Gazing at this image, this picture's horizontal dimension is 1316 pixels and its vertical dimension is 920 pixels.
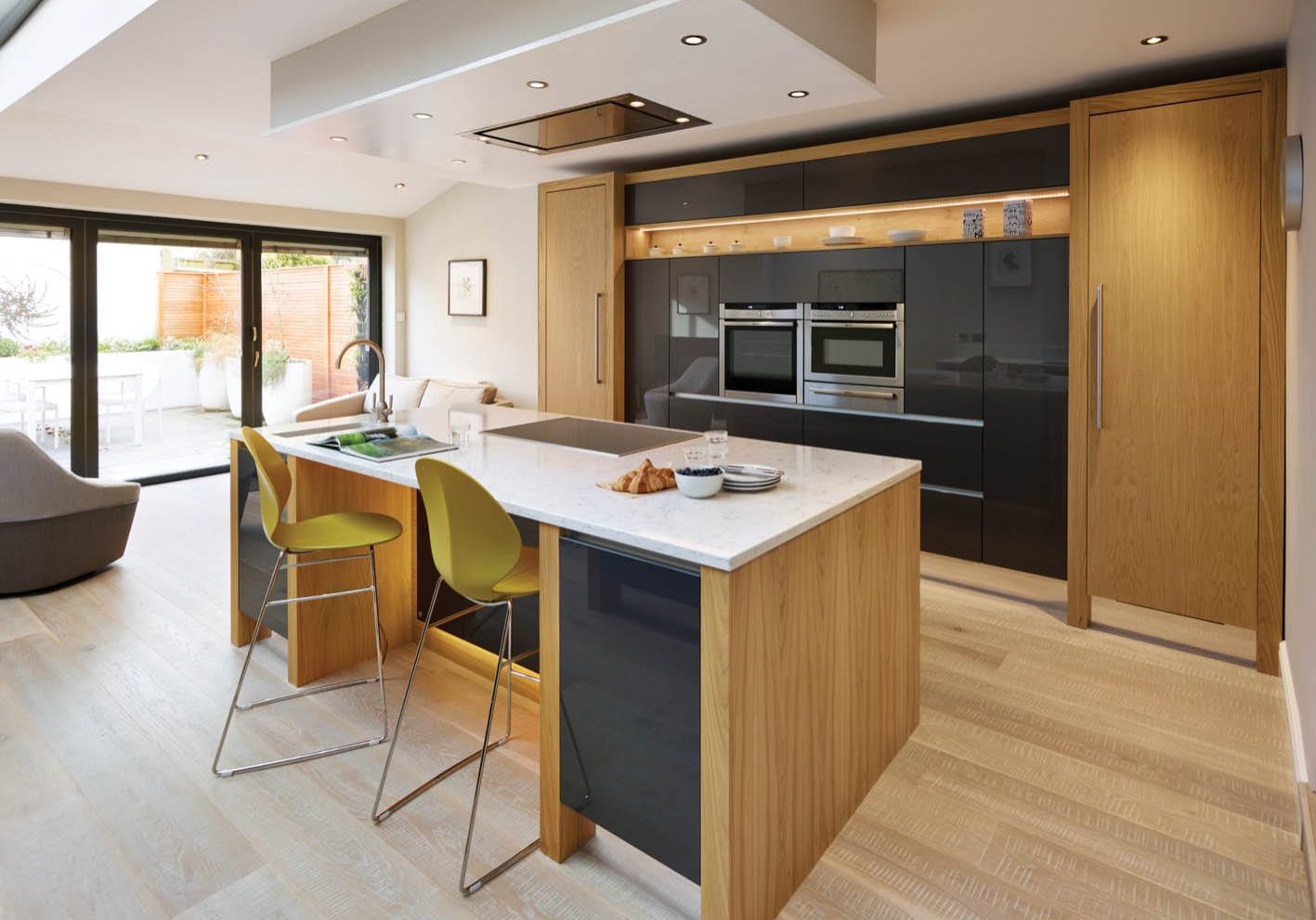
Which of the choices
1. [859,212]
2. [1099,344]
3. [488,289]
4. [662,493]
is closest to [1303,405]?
[1099,344]

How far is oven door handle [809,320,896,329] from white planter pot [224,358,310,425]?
16.1 feet

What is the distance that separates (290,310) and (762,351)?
4.63 metres

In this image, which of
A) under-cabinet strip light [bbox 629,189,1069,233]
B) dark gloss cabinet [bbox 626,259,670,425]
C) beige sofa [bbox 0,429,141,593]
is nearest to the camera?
beige sofa [bbox 0,429,141,593]

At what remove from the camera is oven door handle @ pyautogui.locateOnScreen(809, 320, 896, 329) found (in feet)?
14.0

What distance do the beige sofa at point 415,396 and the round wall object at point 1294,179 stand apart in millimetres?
5077

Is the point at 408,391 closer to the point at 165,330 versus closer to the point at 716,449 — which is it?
the point at 165,330

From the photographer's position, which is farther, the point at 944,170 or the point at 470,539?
the point at 944,170

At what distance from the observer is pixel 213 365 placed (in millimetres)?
6762

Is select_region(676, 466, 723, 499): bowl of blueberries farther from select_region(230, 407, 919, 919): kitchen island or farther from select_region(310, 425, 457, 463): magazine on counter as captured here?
select_region(310, 425, 457, 463): magazine on counter

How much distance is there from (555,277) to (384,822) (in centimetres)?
419

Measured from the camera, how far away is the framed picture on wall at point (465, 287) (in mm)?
6938

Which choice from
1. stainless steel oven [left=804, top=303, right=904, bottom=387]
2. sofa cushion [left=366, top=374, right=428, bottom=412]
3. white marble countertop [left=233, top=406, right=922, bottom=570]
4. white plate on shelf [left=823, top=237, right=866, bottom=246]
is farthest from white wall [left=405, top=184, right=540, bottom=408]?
white marble countertop [left=233, top=406, right=922, bottom=570]

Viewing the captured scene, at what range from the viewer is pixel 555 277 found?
5.64 metres

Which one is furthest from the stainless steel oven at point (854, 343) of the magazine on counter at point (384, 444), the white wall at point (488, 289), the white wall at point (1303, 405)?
the white wall at point (488, 289)
